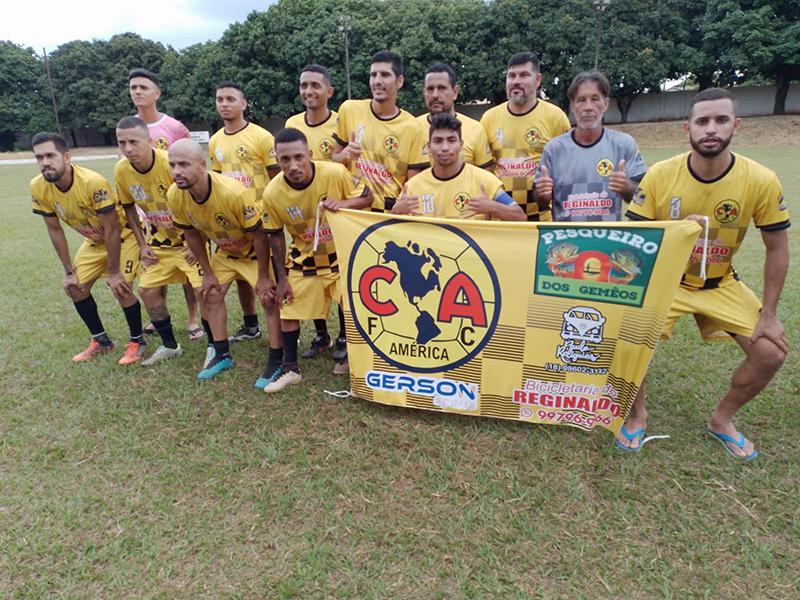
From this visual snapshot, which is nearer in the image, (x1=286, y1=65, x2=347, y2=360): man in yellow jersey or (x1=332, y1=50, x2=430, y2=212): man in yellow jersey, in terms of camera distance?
(x1=332, y1=50, x2=430, y2=212): man in yellow jersey

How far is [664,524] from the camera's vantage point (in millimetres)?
2881

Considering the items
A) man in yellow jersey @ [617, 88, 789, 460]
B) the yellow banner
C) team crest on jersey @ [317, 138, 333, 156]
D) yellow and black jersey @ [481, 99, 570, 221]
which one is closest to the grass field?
the yellow banner

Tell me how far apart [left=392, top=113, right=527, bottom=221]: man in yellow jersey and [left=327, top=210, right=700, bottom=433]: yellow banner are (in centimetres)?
31

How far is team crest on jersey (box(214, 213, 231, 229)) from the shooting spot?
4.45 meters

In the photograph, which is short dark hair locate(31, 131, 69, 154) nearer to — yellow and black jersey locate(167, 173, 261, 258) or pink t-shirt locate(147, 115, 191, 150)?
pink t-shirt locate(147, 115, 191, 150)

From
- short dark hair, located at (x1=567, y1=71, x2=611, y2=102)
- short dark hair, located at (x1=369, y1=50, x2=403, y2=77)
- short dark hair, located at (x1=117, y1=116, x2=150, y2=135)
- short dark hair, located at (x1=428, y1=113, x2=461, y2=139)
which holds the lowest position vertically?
short dark hair, located at (x1=428, y1=113, x2=461, y2=139)

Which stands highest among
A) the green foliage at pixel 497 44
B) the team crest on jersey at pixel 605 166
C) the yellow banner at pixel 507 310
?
the green foliage at pixel 497 44

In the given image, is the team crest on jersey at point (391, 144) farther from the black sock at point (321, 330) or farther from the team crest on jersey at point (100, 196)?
the team crest on jersey at point (100, 196)

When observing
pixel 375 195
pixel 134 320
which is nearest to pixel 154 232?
pixel 134 320

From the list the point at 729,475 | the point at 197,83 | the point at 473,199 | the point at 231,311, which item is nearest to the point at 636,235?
the point at 473,199

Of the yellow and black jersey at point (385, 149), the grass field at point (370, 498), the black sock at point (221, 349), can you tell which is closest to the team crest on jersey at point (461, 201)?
Result: the yellow and black jersey at point (385, 149)

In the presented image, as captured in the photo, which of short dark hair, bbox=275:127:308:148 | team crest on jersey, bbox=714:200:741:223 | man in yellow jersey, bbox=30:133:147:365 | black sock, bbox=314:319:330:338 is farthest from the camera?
black sock, bbox=314:319:330:338

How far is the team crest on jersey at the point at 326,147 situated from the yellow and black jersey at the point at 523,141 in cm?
154

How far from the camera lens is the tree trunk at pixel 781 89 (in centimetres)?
3572
